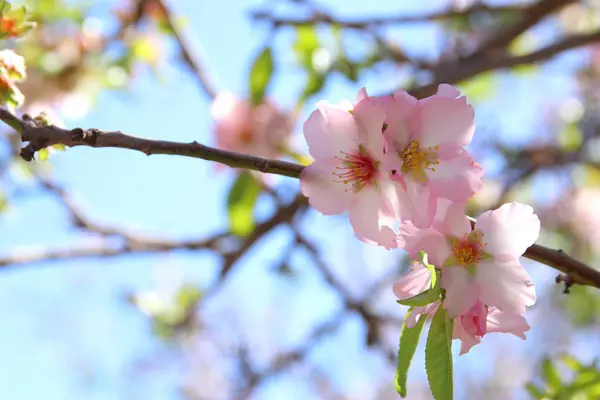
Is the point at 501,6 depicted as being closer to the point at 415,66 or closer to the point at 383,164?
the point at 415,66

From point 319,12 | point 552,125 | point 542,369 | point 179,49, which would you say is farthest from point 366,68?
point 552,125

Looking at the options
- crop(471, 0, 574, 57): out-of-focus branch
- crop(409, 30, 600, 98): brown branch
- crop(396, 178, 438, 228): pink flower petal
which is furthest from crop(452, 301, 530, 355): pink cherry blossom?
crop(471, 0, 574, 57): out-of-focus branch

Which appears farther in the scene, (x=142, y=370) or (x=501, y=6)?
(x=142, y=370)

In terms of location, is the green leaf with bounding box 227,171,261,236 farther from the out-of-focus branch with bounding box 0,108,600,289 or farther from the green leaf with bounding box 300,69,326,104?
the out-of-focus branch with bounding box 0,108,600,289

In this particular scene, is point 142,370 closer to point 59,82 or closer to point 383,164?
point 59,82

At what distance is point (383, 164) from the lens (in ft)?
2.32

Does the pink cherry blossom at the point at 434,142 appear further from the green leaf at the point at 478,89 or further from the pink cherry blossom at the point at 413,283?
the green leaf at the point at 478,89

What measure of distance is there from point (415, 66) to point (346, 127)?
1309 millimetres

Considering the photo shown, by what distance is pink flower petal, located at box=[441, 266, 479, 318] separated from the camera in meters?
0.64

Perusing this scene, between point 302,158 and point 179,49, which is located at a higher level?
point 179,49

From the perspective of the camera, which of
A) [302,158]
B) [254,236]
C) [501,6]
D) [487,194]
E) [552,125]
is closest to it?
[302,158]

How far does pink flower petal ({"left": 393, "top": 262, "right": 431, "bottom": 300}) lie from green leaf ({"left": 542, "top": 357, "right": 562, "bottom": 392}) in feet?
1.18

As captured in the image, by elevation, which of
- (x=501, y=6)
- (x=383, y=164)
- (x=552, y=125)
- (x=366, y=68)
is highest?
(x=552, y=125)

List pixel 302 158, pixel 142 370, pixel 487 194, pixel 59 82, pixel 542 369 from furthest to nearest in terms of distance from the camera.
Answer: pixel 142 370, pixel 487 194, pixel 59 82, pixel 302 158, pixel 542 369
